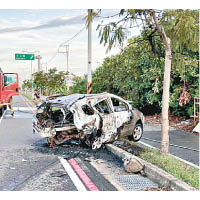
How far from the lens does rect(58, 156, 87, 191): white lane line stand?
4824 millimetres

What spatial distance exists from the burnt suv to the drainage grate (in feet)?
6.76

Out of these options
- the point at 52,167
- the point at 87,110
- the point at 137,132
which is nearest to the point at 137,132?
the point at 137,132

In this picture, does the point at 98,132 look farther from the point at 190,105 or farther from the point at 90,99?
the point at 190,105

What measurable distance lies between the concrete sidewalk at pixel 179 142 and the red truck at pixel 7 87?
9.13 m

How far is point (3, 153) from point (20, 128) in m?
4.50

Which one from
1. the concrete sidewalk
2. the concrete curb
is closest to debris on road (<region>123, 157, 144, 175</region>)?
the concrete curb

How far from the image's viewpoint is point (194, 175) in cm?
529

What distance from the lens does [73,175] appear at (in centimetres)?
548

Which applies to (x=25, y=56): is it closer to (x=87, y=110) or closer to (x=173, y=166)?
(x=87, y=110)

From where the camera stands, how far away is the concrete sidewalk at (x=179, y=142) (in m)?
7.45

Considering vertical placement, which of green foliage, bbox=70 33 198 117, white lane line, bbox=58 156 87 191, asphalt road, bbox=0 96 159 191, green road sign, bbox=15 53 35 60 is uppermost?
green road sign, bbox=15 53 35 60

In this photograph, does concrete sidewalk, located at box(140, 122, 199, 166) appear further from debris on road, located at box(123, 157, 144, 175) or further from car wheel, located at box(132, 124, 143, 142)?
debris on road, located at box(123, 157, 144, 175)
